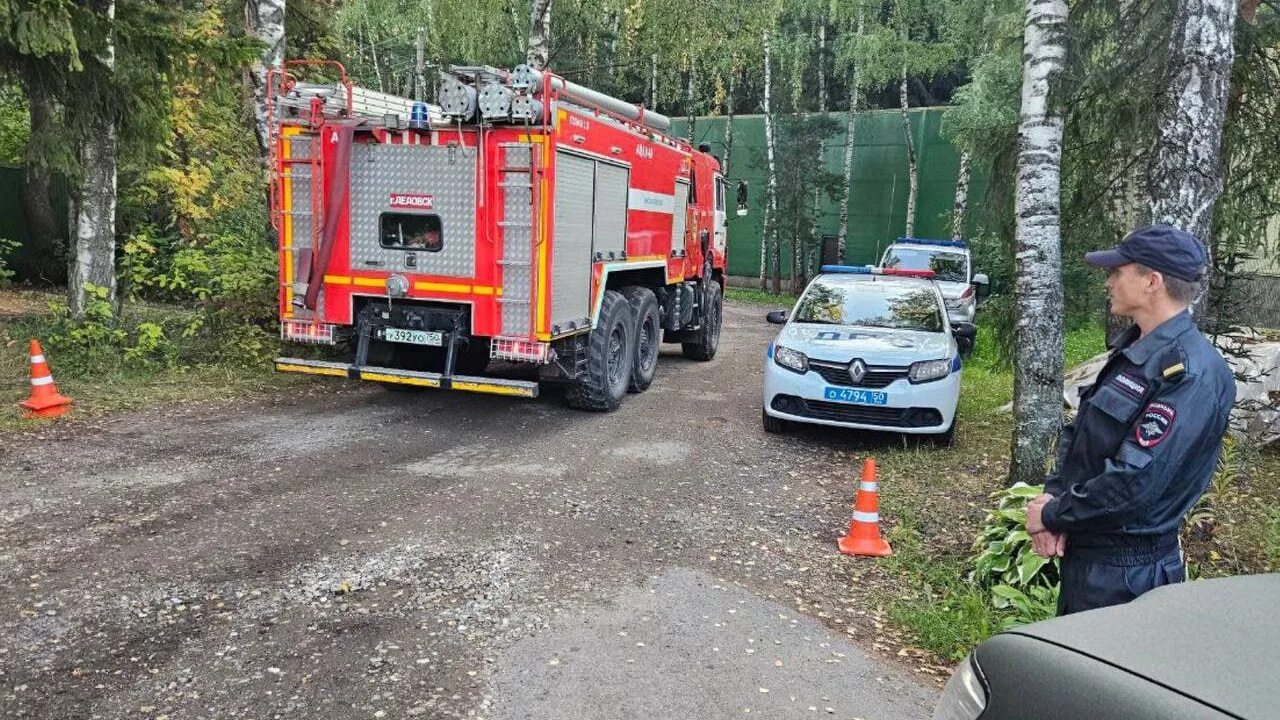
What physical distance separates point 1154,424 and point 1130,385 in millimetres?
147

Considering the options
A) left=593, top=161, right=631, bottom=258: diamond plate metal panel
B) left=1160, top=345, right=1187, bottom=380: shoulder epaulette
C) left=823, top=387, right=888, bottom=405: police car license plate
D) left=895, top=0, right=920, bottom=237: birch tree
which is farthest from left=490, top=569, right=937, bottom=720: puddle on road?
left=895, top=0, right=920, bottom=237: birch tree

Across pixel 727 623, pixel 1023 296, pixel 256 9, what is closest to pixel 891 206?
pixel 256 9

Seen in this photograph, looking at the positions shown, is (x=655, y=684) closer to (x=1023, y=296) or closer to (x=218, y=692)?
(x=218, y=692)

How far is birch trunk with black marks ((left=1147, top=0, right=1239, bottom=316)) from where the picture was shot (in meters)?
5.12

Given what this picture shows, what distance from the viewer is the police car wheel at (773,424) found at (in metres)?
8.31

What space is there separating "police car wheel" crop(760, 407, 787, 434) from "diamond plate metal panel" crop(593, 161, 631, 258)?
229cm

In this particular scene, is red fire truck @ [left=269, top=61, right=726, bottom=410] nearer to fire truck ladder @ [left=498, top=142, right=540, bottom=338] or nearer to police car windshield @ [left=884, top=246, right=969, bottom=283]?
fire truck ladder @ [left=498, top=142, right=540, bottom=338]

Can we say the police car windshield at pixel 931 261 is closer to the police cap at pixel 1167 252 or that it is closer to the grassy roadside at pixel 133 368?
the grassy roadside at pixel 133 368

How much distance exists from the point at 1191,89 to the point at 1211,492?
2.55 meters

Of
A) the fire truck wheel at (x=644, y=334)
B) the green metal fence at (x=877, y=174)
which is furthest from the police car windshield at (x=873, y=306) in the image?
the green metal fence at (x=877, y=174)

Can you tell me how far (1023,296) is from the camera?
5910 millimetres

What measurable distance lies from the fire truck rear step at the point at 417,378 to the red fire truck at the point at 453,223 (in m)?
0.02

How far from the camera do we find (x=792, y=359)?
7.92 m

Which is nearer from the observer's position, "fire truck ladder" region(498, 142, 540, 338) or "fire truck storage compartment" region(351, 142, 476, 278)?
"fire truck ladder" region(498, 142, 540, 338)
